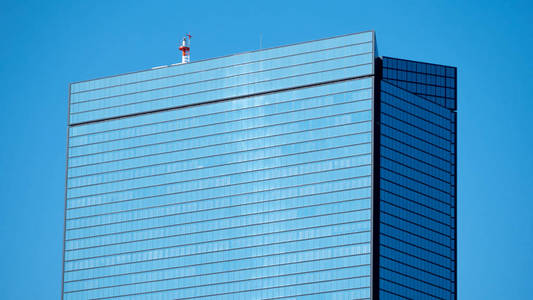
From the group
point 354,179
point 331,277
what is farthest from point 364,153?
point 331,277

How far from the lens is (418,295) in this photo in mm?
196875

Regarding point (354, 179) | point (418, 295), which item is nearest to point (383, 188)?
point (354, 179)

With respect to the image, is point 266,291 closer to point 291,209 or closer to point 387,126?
point 291,209

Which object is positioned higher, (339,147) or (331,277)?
(339,147)

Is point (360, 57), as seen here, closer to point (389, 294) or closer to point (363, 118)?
point (363, 118)

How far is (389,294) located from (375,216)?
11.5 m

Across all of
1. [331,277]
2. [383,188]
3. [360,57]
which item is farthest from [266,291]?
[360,57]

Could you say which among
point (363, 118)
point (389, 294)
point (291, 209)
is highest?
point (363, 118)

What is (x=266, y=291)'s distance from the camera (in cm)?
19725

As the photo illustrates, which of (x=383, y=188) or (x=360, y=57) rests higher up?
(x=360, y=57)

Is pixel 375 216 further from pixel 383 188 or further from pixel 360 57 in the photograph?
pixel 360 57

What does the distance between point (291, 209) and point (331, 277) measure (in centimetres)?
1350

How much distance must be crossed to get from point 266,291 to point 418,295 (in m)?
22.8

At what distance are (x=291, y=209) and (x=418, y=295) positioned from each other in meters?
23.0
